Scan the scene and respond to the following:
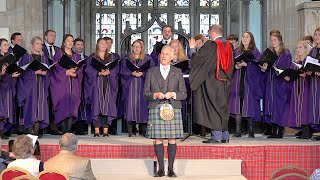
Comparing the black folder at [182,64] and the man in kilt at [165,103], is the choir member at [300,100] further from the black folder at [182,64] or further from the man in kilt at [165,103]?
the man in kilt at [165,103]

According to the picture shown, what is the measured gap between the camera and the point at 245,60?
11523 millimetres

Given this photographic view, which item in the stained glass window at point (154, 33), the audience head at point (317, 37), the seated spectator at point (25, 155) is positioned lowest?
the seated spectator at point (25, 155)

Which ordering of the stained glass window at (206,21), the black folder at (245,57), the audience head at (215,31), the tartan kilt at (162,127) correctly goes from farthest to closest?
the stained glass window at (206,21), the black folder at (245,57), the audience head at (215,31), the tartan kilt at (162,127)

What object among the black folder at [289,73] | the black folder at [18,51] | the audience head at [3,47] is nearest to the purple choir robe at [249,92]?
the black folder at [289,73]

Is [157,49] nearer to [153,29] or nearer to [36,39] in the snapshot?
[36,39]

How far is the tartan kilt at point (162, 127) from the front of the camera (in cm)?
877

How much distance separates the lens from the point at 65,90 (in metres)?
11.9

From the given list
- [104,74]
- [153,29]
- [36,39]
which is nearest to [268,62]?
[104,74]

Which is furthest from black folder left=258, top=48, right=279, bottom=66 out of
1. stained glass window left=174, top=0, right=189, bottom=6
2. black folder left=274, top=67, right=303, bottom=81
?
stained glass window left=174, top=0, right=189, bottom=6

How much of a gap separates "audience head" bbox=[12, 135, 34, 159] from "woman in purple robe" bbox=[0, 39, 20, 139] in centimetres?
427

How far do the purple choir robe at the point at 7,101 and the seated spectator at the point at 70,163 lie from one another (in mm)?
4349

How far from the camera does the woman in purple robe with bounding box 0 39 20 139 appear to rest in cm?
1139

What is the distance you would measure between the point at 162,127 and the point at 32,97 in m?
3.53

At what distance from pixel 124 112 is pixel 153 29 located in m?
6.12
